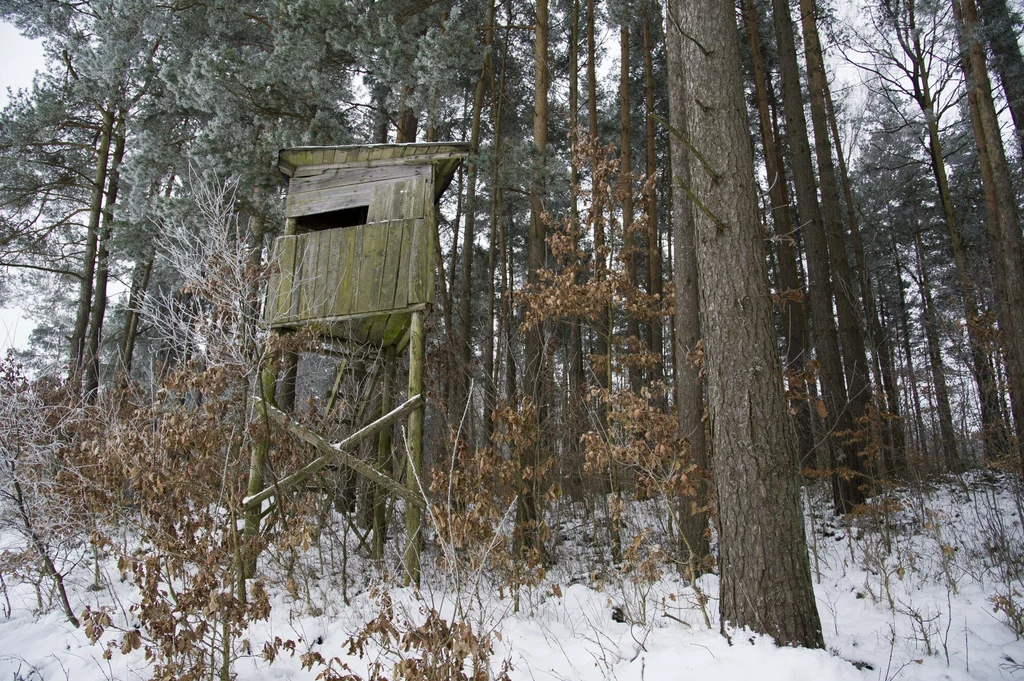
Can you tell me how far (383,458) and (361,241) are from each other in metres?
2.94

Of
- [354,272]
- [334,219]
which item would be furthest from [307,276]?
[334,219]

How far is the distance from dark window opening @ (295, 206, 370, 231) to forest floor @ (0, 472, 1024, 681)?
4719 mm

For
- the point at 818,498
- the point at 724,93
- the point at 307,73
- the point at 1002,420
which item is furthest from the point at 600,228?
the point at 818,498

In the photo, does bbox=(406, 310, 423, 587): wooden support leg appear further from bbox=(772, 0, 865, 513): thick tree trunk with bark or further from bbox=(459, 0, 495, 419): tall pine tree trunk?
bbox=(772, 0, 865, 513): thick tree trunk with bark

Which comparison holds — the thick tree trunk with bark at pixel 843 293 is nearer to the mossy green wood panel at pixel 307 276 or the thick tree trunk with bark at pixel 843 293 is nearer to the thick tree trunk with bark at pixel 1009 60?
the thick tree trunk with bark at pixel 1009 60

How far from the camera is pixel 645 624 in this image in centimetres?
448

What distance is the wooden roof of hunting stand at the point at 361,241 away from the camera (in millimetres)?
7102

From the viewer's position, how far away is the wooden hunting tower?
6602 mm

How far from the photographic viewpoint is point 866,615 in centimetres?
505

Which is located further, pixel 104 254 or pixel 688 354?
pixel 104 254

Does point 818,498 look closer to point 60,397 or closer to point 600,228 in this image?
point 600,228

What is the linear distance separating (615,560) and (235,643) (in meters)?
4.17

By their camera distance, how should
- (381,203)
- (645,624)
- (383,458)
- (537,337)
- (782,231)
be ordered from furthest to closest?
(782,231), (537,337), (383,458), (381,203), (645,624)

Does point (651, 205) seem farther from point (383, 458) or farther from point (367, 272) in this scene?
point (383, 458)
